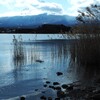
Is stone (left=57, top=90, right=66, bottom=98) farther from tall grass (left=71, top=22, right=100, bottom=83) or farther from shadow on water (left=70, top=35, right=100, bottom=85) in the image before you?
tall grass (left=71, top=22, right=100, bottom=83)

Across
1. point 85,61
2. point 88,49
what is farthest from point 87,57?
point 88,49

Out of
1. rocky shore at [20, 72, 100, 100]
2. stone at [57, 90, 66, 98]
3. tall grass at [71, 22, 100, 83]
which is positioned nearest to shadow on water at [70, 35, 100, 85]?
tall grass at [71, 22, 100, 83]

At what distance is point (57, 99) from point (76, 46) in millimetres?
9612

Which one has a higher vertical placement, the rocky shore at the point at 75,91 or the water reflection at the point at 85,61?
the water reflection at the point at 85,61

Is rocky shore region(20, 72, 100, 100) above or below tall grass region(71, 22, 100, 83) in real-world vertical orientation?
below

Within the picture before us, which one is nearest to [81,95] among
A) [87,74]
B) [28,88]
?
[28,88]

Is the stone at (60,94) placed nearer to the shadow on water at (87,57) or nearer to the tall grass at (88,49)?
the shadow on water at (87,57)

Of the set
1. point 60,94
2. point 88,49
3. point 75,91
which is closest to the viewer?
point 60,94

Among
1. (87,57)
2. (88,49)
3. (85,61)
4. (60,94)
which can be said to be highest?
(88,49)

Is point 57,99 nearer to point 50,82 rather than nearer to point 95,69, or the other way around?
point 50,82

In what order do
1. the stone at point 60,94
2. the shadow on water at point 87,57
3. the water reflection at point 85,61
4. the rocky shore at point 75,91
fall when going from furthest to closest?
1. the shadow on water at point 87,57
2. the water reflection at point 85,61
3. the stone at point 60,94
4. the rocky shore at point 75,91

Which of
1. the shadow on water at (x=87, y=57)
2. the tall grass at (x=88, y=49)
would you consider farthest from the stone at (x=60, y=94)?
the tall grass at (x=88, y=49)

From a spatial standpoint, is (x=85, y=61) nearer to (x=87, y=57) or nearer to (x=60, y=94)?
(x=87, y=57)

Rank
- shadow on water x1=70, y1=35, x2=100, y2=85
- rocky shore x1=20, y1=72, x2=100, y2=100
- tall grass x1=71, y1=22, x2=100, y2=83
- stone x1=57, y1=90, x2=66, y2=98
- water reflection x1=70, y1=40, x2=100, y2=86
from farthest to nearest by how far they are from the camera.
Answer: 1. tall grass x1=71, y1=22, x2=100, y2=83
2. shadow on water x1=70, y1=35, x2=100, y2=85
3. water reflection x1=70, y1=40, x2=100, y2=86
4. stone x1=57, y1=90, x2=66, y2=98
5. rocky shore x1=20, y1=72, x2=100, y2=100
